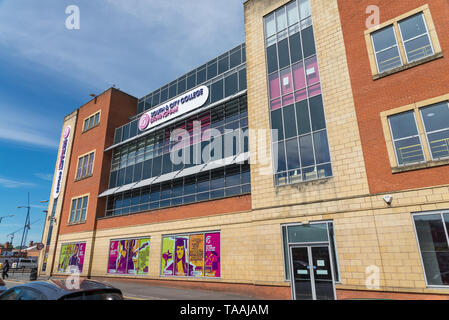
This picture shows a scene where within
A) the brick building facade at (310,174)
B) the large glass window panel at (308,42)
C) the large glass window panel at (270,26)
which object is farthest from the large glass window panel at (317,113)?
the large glass window panel at (270,26)

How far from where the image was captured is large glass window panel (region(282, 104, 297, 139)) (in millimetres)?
15141

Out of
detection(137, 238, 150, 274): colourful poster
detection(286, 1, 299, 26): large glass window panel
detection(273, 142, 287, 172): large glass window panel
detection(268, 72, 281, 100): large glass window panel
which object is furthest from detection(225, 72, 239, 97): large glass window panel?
detection(137, 238, 150, 274): colourful poster

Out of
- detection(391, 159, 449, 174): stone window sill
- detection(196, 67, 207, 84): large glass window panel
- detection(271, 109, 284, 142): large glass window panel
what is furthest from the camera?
detection(196, 67, 207, 84): large glass window panel

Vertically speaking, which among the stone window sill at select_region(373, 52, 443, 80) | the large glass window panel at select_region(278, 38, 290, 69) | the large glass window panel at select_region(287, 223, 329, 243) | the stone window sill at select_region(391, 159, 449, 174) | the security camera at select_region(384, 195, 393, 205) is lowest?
the large glass window panel at select_region(287, 223, 329, 243)

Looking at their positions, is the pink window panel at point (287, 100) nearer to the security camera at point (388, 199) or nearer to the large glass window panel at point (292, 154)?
the large glass window panel at point (292, 154)

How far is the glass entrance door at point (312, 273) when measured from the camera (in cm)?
1225

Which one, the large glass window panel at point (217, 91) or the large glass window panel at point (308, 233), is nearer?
the large glass window panel at point (308, 233)

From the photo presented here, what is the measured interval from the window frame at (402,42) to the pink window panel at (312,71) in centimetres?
262

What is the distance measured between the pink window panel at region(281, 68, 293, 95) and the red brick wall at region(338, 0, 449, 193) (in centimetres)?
324

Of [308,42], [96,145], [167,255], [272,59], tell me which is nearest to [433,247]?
[308,42]

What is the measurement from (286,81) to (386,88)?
17.7ft

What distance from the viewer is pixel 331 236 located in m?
12.7

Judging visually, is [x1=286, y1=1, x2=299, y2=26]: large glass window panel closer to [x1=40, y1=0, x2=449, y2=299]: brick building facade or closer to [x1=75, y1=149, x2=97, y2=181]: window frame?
[x1=40, y1=0, x2=449, y2=299]: brick building facade
